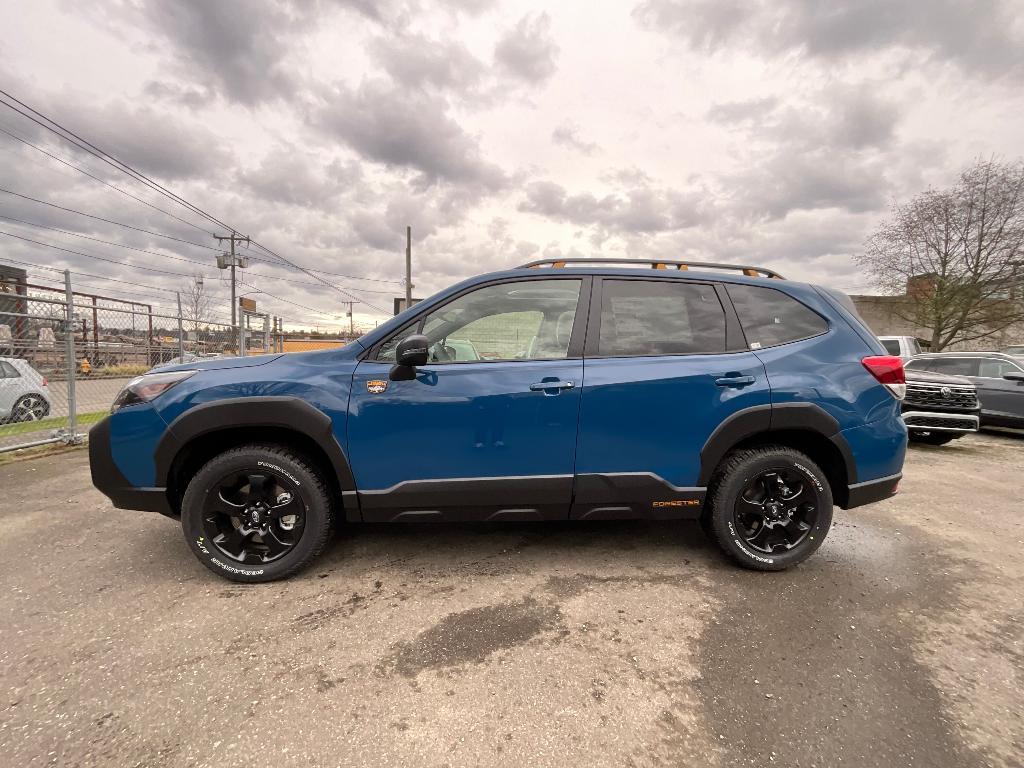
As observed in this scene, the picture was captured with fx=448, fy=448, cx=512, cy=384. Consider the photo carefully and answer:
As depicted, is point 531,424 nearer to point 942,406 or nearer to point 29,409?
point 942,406

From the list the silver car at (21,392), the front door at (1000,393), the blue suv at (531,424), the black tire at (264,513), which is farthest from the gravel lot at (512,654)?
the front door at (1000,393)

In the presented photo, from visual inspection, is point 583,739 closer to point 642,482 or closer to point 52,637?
point 642,482

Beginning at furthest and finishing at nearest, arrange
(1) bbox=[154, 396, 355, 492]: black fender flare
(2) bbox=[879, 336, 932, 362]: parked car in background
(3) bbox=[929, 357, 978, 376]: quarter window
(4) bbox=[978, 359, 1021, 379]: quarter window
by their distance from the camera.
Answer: (2) bbox=[879, 336, 932, 362]: parked car in background
(3) bbox=[929, 357, 978, 376]: quarter window
(4) bbox=[978, 359, 1021, 379]: quarter window
(1) bbox=[154, 396, 355, 492]: black fender flare

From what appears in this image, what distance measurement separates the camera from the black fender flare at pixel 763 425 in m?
2.49

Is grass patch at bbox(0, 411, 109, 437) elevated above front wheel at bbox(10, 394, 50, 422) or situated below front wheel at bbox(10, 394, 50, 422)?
below

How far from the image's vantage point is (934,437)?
23.5 ft

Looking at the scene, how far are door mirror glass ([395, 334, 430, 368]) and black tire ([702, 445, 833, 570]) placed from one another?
1819 millimetres

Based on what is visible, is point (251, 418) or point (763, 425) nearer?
point (251, 418)

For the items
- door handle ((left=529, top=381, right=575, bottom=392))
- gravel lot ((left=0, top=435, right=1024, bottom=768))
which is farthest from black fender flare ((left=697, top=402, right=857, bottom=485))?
door handle ((left=529, top=381, right=575, bottom=392))

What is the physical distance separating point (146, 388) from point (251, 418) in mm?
652

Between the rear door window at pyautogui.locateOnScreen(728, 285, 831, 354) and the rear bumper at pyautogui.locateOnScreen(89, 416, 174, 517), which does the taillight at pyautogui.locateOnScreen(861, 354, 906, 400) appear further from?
the rear bumper at pyautogui.locateOnScreen(89, 416, 174, 517)

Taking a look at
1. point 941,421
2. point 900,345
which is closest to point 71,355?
point 941,421

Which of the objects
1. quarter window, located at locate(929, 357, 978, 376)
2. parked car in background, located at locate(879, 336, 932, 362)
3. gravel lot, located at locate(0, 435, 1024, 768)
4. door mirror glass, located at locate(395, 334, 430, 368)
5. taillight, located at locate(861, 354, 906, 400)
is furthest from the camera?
parked car in background, located at locate(879, 336, 932, 362)

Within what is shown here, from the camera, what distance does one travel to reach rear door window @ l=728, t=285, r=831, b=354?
2.64 metres
